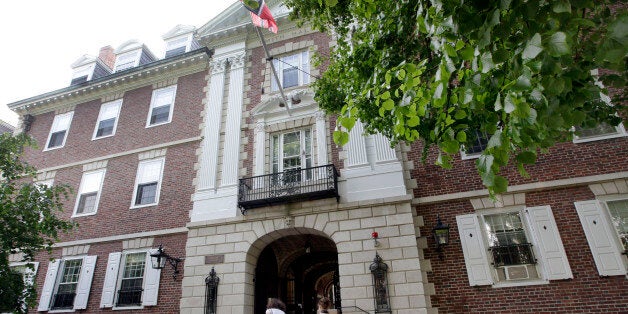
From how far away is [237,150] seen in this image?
1248cm

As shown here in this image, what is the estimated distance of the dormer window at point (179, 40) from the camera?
55.8ft

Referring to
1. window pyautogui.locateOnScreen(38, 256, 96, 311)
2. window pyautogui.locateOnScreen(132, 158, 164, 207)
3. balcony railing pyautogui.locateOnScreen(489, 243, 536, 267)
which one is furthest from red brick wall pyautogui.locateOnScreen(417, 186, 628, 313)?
window pyautogui.locateOnScreen(38, 256, 96, 311)

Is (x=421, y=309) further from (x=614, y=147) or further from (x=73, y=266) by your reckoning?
(x=73, y=266)

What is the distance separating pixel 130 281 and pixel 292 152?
6902mm

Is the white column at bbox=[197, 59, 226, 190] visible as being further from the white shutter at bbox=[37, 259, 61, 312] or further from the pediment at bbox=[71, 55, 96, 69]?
the pediment at bbox=[71, 55, 96, 69]

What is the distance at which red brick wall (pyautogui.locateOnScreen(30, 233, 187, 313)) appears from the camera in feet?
36.6

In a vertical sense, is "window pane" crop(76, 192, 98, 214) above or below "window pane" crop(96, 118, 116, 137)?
below

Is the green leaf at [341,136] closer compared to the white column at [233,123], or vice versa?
the green leaf at [341,136]

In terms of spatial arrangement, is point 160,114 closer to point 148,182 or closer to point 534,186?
point 148,182

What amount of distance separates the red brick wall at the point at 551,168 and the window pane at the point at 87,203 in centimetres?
1208

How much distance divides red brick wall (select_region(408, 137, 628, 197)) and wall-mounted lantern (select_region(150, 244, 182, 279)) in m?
7.80

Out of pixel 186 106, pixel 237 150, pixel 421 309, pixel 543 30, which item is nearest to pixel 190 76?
pixel 186 106

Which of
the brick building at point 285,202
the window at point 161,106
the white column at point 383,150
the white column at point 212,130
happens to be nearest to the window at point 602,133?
the brick building at point 285,202

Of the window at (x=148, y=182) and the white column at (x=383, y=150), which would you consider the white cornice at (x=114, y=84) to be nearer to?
the window at (x=148, y=182)
